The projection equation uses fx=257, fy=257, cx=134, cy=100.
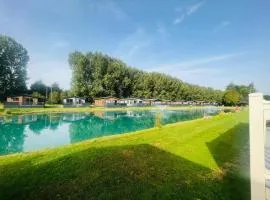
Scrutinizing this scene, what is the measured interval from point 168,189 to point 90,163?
2695 millimetres

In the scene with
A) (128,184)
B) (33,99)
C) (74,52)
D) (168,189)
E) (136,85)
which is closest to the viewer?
(168,189)

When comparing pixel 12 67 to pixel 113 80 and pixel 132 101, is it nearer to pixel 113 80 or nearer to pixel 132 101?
pixel 113 80

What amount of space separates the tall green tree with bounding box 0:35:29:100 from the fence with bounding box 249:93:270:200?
181ft

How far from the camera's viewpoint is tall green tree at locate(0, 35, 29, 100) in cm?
5159

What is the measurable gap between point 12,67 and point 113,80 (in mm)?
23325

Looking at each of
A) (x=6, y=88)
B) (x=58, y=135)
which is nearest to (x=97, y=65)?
(x=6, y=88)

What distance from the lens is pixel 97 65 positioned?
62844mm

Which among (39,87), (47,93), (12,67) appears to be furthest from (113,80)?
(12,67)

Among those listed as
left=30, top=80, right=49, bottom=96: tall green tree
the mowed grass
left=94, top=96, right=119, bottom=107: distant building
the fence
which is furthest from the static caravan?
the fence

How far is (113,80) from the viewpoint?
65.4 m

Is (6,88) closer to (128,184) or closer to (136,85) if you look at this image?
(136,85)

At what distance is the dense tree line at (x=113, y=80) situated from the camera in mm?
60856

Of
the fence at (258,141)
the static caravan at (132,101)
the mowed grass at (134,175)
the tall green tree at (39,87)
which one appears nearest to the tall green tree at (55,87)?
the tall green tree at (39,87)

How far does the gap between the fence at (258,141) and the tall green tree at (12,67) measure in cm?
5512
